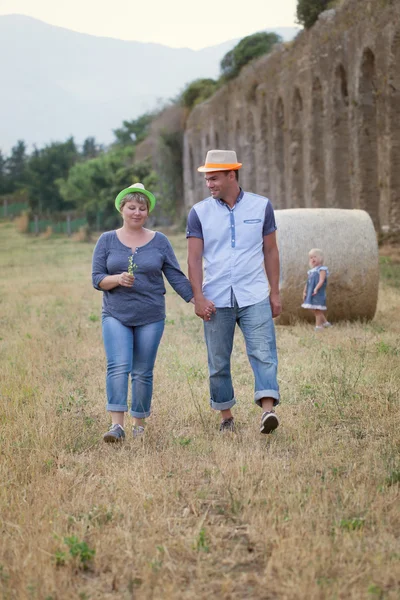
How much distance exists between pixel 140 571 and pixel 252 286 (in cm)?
246

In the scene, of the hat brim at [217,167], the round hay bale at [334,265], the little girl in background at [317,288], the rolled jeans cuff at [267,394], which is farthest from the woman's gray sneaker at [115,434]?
the round hay bale at [334,265]

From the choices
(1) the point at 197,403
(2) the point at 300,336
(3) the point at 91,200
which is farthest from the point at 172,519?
(3) the point at 91,200

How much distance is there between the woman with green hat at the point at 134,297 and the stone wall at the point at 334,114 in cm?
1497

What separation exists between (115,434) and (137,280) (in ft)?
3.32

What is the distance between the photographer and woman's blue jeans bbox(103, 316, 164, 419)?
5.52 meters

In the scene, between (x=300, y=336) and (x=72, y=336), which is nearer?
(x=300, y=336)

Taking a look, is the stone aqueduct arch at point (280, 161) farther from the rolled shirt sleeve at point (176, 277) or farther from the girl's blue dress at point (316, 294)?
the rolled shirt sleeve at point (176, 277)

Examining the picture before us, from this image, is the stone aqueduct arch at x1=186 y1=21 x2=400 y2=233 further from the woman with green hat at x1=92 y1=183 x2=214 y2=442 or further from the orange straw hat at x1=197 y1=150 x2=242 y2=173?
the woman with green hat at x1=92 y1=183 x2=214 y2=442

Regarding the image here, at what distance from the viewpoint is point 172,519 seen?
3934 millimetres

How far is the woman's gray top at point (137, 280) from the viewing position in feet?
18.4

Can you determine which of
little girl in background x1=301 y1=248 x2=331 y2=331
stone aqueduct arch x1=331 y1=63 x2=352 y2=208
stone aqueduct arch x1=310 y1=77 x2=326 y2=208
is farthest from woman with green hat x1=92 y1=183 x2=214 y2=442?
stone aqueduct arch x1=310 y1=77 x2=326 y2=208

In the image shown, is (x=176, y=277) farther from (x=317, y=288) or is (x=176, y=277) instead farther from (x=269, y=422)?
(x=317, y=288)

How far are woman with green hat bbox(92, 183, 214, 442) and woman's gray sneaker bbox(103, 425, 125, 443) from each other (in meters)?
0.13

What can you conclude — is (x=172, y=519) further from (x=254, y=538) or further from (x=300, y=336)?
(x=300, y=336)
